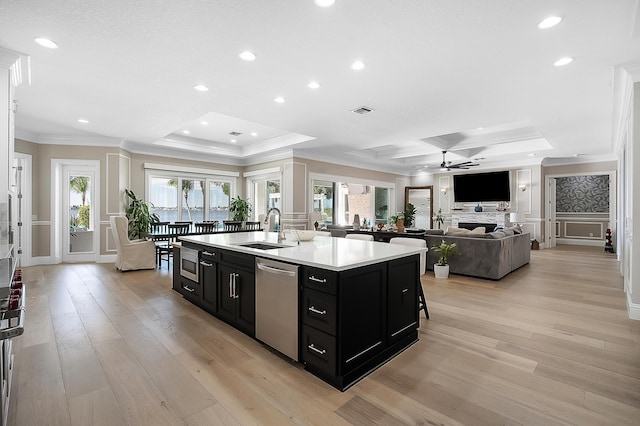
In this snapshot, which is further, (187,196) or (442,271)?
(187,196)

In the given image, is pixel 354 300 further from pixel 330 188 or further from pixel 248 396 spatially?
pixel 330 188

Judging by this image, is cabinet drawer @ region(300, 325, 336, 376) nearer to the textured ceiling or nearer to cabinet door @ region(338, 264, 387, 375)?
cabinet door @ region(338, 264, 387, 375)

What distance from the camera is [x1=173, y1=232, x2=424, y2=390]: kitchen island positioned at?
205cm

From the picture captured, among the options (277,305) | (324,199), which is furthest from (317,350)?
(324,199)

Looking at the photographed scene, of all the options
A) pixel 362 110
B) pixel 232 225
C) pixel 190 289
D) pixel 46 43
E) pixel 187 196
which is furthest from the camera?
pixel 187 196

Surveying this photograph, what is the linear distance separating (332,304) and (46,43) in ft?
11.3

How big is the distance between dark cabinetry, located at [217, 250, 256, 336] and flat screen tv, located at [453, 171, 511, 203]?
9.40 metres

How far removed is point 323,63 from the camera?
10.2 feet

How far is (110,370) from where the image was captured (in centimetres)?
224

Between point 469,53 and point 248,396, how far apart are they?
3.42 metres

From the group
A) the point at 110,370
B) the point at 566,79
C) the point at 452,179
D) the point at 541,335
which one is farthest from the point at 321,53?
the point at 452,179

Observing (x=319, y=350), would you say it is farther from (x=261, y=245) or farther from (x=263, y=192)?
(x=263, y=192)

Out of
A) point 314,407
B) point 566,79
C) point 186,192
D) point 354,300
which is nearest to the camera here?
point 314,407

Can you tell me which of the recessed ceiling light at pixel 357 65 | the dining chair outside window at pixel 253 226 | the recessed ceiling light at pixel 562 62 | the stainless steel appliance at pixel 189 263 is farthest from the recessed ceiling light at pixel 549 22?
the dining chair outside window at pixel 253 226
